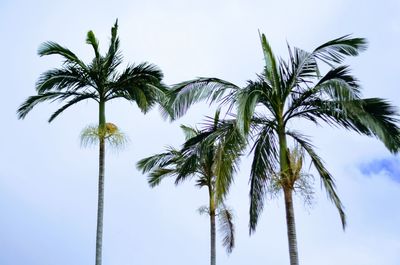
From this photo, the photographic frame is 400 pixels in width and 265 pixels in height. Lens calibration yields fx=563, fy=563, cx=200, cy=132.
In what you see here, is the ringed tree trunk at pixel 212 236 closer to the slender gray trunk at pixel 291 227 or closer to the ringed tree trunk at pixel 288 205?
the ringed tree trunk at pixel 288 205

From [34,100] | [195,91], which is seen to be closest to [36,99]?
[34,100]

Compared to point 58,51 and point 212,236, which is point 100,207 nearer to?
point 58,51

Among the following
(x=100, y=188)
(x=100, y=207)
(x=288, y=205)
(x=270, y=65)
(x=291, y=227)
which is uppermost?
(x=270, y=65)

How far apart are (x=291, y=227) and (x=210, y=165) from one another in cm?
995

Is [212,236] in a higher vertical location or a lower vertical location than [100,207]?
lower

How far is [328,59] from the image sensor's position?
12.1 meters

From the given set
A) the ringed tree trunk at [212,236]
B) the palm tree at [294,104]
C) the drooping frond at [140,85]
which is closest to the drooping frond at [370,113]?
the palm tree at [294,104]

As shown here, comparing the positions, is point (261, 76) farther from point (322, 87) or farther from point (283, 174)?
point (283, 174)

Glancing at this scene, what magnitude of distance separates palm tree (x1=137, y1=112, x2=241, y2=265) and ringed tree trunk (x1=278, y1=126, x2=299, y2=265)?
3.13 feet

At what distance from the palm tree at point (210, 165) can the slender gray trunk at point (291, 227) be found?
1308mm

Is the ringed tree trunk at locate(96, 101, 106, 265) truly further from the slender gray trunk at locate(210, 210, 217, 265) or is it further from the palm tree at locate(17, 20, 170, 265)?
the slender gray trunk at locate(210, 210, 217, 265)

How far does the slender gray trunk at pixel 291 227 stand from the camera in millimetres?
11273

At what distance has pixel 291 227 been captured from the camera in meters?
11.5

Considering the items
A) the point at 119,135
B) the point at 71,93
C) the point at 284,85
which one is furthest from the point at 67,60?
the point at 284,85
